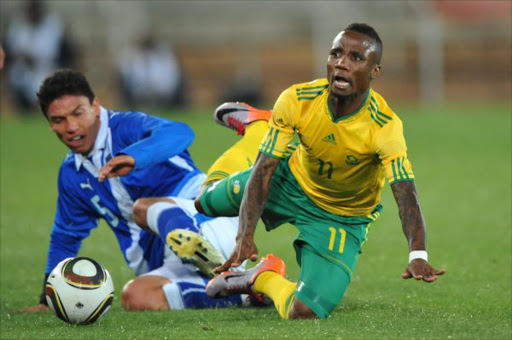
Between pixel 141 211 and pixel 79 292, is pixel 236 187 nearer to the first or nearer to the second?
pixel 141 211

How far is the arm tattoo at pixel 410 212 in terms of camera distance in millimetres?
5129

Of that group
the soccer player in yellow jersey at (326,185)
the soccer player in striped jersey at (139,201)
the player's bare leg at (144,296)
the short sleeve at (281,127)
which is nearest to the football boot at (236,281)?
the soccer player in yellow jersey at (326,185)

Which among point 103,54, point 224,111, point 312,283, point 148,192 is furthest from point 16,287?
point 103,54

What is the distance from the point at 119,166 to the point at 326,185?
3.96ft

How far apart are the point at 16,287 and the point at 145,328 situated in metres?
1.89

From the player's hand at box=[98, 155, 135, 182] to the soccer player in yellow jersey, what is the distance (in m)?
0.50

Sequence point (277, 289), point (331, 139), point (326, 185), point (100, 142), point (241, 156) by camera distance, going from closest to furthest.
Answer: point (331, 139) < point (277, 289) < point (326, 185) < point (100, 142) < point (241, 156)

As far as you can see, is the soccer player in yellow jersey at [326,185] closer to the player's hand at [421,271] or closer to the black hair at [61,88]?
the player's hand at [421,271]

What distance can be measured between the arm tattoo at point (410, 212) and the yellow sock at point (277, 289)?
806 millimetres

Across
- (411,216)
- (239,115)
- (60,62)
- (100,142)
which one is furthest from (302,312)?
(60,62)

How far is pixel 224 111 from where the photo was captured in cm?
714

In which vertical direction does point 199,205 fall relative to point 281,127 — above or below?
below

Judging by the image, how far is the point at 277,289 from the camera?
5.75m

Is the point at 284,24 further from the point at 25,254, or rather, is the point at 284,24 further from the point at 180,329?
the point at 180,329
